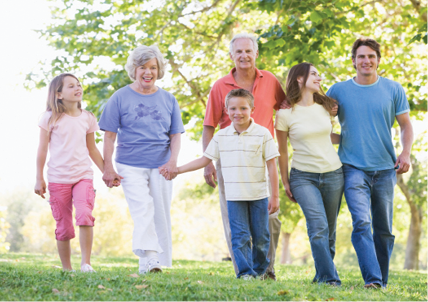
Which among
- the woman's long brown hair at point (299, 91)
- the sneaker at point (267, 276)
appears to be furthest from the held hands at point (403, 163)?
the sneaker at point (267, 276)

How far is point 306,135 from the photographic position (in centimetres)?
490

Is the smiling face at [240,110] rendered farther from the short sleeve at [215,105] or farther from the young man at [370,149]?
the young man at [370,149]

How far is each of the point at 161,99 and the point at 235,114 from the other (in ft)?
3.47

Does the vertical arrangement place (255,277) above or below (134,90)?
below

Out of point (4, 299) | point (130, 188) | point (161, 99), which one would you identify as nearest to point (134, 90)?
point (161, 99)

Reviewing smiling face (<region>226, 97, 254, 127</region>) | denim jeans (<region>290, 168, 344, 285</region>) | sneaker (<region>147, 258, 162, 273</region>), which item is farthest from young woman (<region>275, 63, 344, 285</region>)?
sneaker (<region>147, 258, 162, 273</region>)

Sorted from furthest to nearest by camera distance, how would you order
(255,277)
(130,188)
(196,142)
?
(196,142)
(130,188)
(255,277)

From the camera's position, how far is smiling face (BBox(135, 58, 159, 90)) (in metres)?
5.41

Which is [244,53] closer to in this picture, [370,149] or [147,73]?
[147,73]

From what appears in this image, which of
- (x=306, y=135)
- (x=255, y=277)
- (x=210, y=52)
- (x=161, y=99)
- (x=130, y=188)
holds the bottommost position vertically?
(x=255, y=277)

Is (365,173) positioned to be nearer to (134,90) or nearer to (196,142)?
(134,90)

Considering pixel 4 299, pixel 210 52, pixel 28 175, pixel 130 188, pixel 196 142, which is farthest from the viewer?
pixel 28 175

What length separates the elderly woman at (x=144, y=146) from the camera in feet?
17.3

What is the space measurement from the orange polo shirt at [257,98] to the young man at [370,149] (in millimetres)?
734
